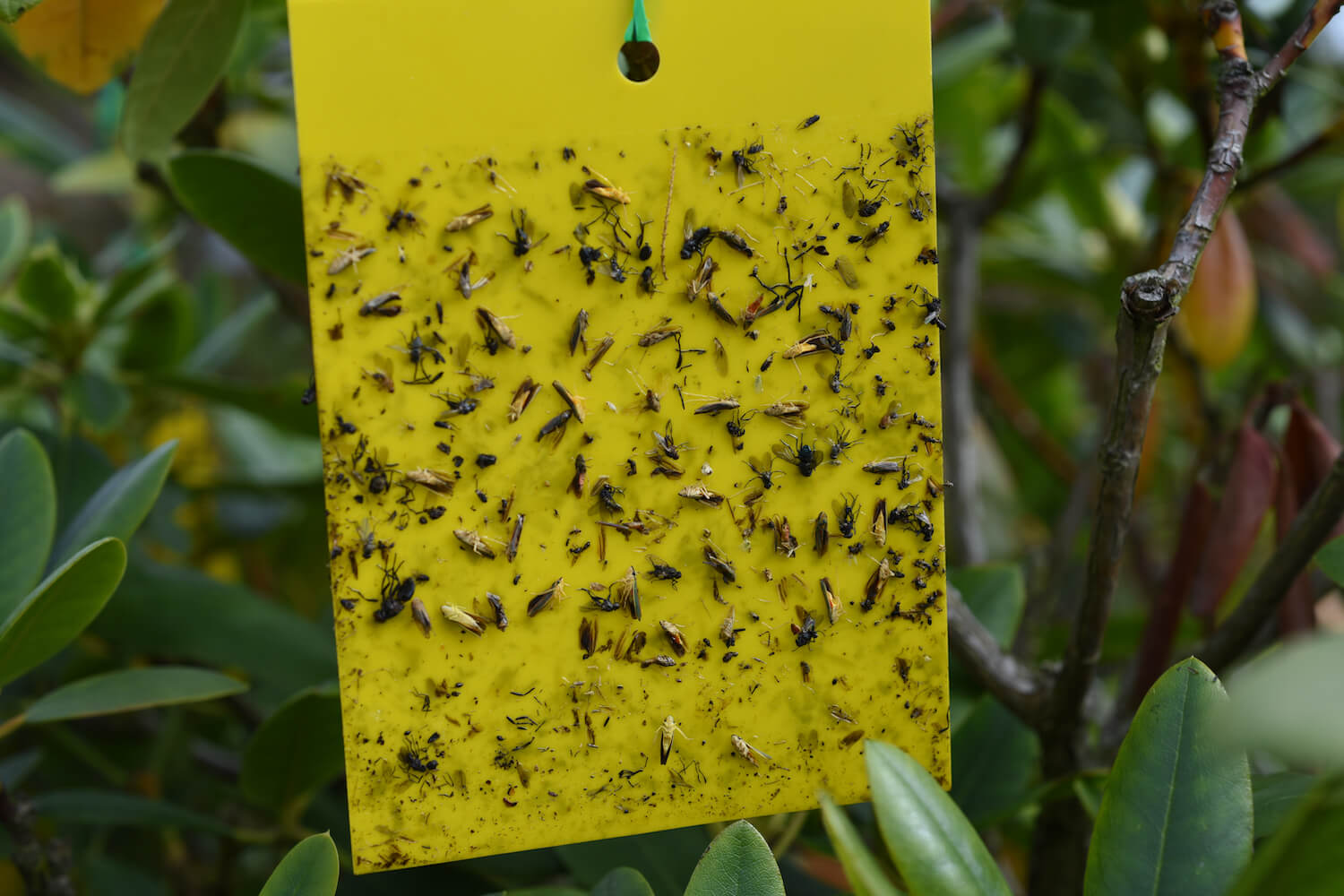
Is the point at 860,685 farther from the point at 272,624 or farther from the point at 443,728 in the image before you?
the point at 272,624

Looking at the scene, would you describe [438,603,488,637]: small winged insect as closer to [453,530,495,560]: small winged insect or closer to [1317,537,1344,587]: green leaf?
[453,530,495,560]: small winged insect

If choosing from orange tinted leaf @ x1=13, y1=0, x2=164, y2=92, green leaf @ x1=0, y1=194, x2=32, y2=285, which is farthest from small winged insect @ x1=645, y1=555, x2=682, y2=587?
green leaf @ x1=0, y1=194, x2=32, y2=285

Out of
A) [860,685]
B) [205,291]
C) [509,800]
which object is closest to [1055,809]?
[860,685]

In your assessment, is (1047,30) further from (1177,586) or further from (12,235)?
(12,235)

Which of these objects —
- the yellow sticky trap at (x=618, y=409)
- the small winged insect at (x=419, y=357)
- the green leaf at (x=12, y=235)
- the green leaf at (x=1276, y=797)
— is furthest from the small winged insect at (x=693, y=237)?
the green leaf at (x=12, y=235)

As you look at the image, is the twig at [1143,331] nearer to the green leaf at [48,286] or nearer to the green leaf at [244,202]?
the green leaf at [244,202]

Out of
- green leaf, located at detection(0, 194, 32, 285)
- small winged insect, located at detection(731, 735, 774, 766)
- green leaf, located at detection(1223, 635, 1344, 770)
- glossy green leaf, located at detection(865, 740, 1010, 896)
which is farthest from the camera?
green leaf, located at detection(0, 194, 32, 285)
